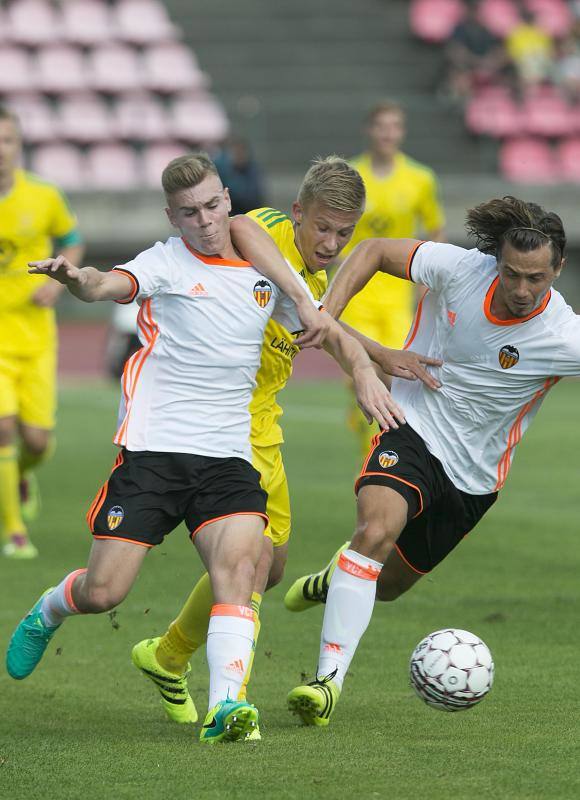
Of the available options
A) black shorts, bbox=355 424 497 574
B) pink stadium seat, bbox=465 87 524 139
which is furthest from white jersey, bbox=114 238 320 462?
pink stadium seat, bbox=465 87 524 139

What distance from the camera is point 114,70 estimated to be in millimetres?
25391

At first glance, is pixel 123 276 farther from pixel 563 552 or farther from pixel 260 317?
pixel 563 552

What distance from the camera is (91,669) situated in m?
Result: 6.43

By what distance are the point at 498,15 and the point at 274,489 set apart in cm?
2322

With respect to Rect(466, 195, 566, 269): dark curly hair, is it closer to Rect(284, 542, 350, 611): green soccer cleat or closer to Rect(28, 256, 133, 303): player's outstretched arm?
Rect(28, 256, 133, 303): player's outstretched arm

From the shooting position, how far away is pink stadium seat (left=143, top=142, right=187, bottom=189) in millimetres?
24062

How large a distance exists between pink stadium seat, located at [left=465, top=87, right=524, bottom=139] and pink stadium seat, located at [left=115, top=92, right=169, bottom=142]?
5.05 m

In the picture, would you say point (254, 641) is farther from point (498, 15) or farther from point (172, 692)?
point (498, 15)

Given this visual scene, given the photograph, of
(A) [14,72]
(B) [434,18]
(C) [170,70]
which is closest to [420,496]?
(A) [14,72]

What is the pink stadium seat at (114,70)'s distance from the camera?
25.1 m

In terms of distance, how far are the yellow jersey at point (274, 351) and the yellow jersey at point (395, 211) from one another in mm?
5144

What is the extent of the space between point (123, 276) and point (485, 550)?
4.89 metres

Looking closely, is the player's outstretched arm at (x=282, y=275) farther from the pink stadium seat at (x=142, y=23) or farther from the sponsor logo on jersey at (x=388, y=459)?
the pink stadium seat at (x=142, y=23)

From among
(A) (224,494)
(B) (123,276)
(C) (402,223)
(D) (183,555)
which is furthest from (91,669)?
(C) (402,223)
